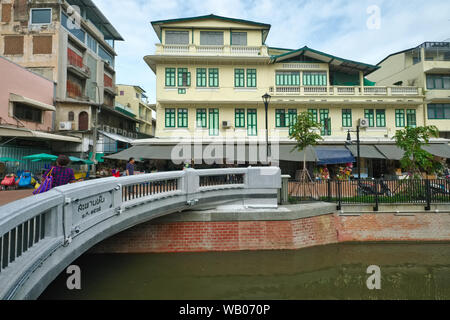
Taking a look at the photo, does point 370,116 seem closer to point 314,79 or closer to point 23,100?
point 314,79

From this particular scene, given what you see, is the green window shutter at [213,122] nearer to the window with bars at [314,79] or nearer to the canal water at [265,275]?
the window with bars at [314,79]

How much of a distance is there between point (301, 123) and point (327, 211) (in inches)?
207

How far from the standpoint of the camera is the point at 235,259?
7.19 meters

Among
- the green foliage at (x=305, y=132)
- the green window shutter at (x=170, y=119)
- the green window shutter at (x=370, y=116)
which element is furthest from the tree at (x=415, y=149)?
the green window shutter at (x=170, y=119)

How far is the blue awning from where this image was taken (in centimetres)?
1496

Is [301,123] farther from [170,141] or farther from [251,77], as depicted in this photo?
[170,141]

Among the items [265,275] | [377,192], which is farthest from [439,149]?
[265,275]

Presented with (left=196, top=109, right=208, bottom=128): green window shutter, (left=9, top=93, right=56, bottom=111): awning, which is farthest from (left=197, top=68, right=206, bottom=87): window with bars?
(left=9, top=93, right=56, bottom=111): awning

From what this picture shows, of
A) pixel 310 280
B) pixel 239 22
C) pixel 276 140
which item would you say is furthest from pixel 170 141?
pixel 310 280

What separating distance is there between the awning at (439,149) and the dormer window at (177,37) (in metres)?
18.3

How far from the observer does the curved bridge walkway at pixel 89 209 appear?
3029 mm

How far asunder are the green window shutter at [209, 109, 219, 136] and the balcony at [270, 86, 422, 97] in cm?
439

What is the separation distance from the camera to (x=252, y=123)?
679 inches

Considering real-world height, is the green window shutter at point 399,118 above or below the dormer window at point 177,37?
below
